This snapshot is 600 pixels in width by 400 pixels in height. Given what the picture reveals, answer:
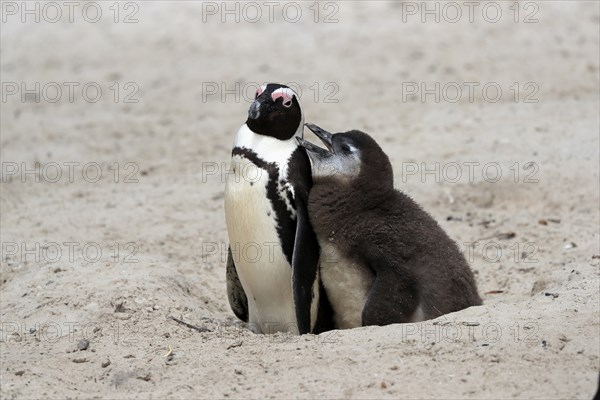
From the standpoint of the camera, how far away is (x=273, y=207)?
5324 mm

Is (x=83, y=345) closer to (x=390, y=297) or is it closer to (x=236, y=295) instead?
(x=236, y=295)

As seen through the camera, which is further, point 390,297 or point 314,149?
point 314,149

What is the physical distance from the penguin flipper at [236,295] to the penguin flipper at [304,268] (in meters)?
0.73

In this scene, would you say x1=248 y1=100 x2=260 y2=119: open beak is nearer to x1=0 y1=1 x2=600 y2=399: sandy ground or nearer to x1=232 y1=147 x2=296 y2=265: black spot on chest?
x1=232 y1=147 x2=296 y2=265: black spot on chest

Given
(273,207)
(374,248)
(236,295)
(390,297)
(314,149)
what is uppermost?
(314,149)

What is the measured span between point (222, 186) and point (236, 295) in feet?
7.99

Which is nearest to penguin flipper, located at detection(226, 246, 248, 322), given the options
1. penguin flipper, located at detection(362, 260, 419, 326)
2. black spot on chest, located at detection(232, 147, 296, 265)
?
black spot on chest, located at detection(232, 147, 296, 265)

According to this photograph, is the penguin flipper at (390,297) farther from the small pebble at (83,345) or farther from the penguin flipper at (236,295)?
the small pebble at (83,345)

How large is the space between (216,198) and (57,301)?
8.22 feet

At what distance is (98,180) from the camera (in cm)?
870

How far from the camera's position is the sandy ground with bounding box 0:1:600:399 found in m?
4.35

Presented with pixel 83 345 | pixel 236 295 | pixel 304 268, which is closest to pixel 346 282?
pixel 304 268

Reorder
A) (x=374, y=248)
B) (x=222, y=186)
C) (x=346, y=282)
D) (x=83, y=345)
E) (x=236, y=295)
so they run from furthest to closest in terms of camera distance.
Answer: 1. (x=222, y=186)
2. (x=236, y=295)
3. (x=346, y=282)
4. (x=374, y=248)
5. (x=83, y=345)

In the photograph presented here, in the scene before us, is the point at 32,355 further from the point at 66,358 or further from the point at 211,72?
the point at 211,72
